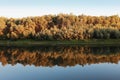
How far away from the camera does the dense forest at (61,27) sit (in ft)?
323

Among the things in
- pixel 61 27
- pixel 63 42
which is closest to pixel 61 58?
pixel 63 42

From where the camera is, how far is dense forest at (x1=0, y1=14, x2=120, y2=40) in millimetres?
98312

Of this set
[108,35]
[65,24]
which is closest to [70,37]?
[108,35]

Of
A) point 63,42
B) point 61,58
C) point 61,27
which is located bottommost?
point 63,42

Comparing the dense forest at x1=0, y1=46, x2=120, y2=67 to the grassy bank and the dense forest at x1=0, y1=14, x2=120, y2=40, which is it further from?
the dense forest at x1=0, y1=14, x2=120, y2=40

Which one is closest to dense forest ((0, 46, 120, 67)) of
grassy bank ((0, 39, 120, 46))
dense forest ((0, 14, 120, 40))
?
grassy bank ((0, 39, 120, 46))

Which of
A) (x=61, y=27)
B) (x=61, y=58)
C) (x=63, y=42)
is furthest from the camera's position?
(x=61, y=27)

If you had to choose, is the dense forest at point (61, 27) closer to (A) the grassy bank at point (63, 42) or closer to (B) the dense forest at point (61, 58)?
(A) the grassy bank at point (63, 42)

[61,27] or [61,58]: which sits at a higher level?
[61,58]

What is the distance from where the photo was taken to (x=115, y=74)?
39.7 meters

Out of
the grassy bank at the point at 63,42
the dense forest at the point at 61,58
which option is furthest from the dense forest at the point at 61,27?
the dense forest at the point at 61,58

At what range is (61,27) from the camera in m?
114

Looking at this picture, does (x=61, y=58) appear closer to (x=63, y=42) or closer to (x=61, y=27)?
(x=63, y=42)

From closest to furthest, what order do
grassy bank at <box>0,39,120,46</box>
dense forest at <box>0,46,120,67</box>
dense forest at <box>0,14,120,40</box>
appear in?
dense forest at <box>0,46,120,67</box>
grassy bank at <box>0,39,120,46</box>
dense forest at <box>0,14,120,40</box>
